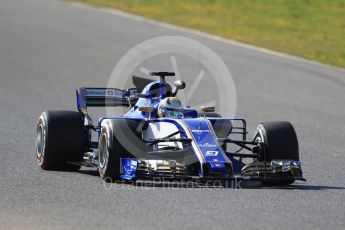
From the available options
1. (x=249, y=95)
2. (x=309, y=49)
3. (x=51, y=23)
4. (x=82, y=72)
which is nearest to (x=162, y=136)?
(x=249, y=95)

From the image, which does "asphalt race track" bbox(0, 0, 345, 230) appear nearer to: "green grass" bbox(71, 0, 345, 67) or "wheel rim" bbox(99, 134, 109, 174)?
"wheel rim" bbox(99, 134, 109, 174)

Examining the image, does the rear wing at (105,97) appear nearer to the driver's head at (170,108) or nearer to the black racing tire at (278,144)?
the driver's head at (170,108)

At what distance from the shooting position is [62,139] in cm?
1218

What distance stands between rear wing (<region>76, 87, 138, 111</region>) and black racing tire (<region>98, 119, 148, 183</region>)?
1865 millimetres

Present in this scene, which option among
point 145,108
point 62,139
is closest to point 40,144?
point 62,139

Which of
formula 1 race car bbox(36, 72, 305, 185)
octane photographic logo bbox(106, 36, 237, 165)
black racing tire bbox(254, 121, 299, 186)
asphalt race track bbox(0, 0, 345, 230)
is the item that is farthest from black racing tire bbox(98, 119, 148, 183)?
octane photographic logo bbox(106, 36, 237, 165)

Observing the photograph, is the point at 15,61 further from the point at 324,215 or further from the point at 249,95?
the point at 324,215

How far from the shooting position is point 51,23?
30.6 m

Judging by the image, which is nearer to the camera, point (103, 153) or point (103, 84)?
point (103, 153)

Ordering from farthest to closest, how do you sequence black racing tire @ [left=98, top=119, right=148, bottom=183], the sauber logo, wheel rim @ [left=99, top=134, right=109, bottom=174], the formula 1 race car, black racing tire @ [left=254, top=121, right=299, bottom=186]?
black racing tire @ [left=254, top=121, right=299, bottom=186] < wheel rim @ [left=99, top=134, right=109, bottom=174] < black racing tire @ [left=98, top=119, right=148, bottom=183] < the formula 1 race car < the sauber logo

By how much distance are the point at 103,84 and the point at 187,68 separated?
277cm

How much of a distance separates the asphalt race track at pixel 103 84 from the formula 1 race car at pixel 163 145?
0.21 meters

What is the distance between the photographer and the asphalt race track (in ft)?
29.6

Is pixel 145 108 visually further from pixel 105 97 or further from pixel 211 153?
pixel 105 97
